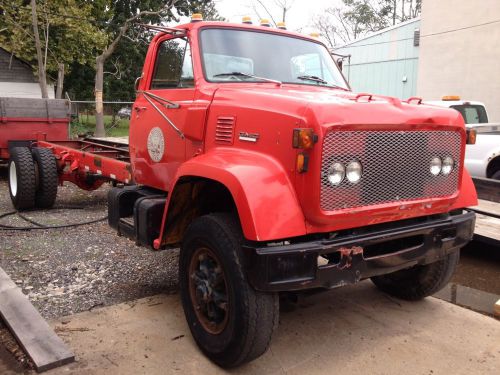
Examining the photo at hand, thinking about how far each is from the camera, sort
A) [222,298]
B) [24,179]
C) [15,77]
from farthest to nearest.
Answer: [15,77]
[24,179]
[222,298]

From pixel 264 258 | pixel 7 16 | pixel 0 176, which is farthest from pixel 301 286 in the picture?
pixel 7 16

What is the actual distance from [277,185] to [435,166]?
3.70 feet

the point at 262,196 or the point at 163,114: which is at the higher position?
the point at 163,114

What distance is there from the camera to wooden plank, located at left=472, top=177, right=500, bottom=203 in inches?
262

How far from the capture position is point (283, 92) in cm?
324

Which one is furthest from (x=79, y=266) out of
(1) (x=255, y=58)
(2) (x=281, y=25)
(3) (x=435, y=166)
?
(3) (x=435, y=166)

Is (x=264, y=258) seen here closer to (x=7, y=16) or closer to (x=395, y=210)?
(x=395, y=210)

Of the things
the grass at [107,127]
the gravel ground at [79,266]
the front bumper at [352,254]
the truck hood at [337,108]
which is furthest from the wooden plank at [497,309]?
the grass at [107,127]

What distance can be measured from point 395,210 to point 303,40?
2025mm

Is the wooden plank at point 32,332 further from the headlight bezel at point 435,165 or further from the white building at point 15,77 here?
the white building at point 15,77

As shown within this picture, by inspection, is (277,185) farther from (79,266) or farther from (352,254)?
(79,266)

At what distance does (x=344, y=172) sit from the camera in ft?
9.03

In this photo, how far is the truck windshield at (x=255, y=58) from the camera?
148 inches

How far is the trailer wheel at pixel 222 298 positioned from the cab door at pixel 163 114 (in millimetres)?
897
